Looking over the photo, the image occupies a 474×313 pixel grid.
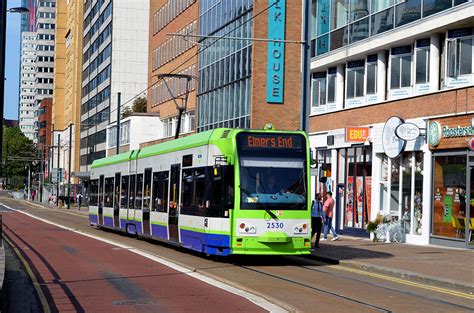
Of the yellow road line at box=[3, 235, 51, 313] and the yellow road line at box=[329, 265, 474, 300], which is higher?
the yellow road line at box=[3, 235, 51, 313]

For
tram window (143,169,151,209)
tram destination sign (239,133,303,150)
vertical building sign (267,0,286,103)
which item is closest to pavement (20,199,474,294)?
tram destination sign (239,133,303,150)

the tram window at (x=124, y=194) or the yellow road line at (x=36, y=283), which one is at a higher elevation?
the tram window at (x=124, y=194)

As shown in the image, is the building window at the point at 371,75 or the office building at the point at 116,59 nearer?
the building window at the point at 371,75

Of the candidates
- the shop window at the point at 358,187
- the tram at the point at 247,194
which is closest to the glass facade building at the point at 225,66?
the shop window at the point at 358,187

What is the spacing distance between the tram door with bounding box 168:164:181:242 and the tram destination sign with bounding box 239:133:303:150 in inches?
161

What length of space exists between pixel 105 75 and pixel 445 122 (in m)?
77.8

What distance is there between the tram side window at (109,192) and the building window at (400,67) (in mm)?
12439

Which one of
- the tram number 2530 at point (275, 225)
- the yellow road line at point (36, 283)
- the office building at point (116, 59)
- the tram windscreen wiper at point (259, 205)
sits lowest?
the yellow road line at point (36, 283)

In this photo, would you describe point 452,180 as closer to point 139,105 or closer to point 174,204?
point 174,204

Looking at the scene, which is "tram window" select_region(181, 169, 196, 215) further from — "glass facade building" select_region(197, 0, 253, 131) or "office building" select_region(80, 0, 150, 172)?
"office building" select_region(80, 0, 150, 172)

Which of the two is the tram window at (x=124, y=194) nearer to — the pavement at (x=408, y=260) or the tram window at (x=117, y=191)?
the tram window at (x=117, y=191)

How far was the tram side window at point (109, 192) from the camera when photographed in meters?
34.1

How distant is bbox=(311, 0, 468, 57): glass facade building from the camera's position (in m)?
28.9

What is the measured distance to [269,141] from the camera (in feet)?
65.9
